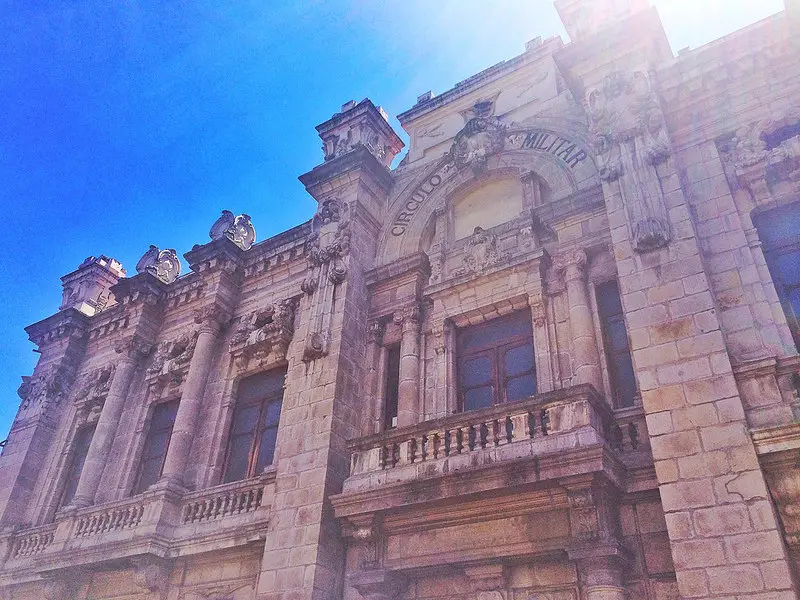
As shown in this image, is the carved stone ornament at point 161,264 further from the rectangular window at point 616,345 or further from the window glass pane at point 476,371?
the rectangular window at point 616,345

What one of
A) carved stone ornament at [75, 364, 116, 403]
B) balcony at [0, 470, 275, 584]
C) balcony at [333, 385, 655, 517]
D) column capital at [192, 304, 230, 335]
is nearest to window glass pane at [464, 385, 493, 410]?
balcony at [333, 385, 655, 517]

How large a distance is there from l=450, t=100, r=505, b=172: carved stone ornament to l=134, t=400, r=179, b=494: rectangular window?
940 centimetres

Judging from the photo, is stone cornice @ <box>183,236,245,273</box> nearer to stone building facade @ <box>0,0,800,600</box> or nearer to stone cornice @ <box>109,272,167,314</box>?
stone building facade @ <box>0,0,800,600</box>

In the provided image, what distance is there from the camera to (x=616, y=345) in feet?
39.5

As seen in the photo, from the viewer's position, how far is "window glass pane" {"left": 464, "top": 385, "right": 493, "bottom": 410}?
12834 millimetres

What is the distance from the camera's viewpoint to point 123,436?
17.4 meters

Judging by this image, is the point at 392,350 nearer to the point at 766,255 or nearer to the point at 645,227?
the point at 645,227

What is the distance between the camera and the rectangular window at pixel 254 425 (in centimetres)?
1508

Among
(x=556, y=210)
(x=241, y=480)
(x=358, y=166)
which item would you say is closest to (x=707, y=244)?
(x=556, y=210)

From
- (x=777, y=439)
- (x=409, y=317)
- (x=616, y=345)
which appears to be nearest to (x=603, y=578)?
(x=777, y=439)

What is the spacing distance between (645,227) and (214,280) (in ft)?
36.7

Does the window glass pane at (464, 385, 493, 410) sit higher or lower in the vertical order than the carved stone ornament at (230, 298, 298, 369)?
lower

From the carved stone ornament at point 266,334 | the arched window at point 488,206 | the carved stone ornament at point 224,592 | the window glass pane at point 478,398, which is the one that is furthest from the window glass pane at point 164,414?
the arched window at point 488,206

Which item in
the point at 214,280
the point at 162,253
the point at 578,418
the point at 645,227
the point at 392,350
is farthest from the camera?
the point at 162,253
